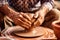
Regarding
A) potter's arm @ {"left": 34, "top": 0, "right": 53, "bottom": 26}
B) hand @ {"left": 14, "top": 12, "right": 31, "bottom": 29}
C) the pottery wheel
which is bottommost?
the pottery wheel

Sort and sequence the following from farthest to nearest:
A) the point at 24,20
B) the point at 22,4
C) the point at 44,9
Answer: the point at 22,4, the point at 44,9, the point at 24,20

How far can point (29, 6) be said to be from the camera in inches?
69.5

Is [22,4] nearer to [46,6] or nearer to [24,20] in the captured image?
[46,6]

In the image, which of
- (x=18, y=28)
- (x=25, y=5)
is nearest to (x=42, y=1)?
(x=25, y=5)

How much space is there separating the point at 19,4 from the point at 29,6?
0.12 meters

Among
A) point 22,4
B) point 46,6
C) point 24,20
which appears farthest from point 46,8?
point 24,20

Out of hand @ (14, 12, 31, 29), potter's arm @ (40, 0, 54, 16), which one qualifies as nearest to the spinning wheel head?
potter's arm @ (40, 0, 54, 16)

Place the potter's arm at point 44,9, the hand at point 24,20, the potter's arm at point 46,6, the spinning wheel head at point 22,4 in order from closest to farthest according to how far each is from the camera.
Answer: the hand at point 24,20 < the potter's arm at point 44,9 < the potter's arm at point 46,6 < the spinning wheel head at point 22,4

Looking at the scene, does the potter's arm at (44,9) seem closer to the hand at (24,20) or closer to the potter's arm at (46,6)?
the potter's arm at (46,6)

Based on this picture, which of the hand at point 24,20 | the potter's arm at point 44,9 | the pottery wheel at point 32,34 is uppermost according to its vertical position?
the potter's arm at point 44,9

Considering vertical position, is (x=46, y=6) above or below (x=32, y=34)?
above

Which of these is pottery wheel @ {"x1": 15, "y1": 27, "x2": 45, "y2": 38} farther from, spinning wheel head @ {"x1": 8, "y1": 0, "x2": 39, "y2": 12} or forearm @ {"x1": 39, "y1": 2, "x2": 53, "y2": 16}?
spinning wheel head @ {"x1": 8, "y1": 0, "x2": 39, "y2": 12}

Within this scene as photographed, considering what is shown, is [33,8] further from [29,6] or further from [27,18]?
[27,18]

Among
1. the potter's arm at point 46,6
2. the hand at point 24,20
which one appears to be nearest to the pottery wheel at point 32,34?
the hand at point 24,20
